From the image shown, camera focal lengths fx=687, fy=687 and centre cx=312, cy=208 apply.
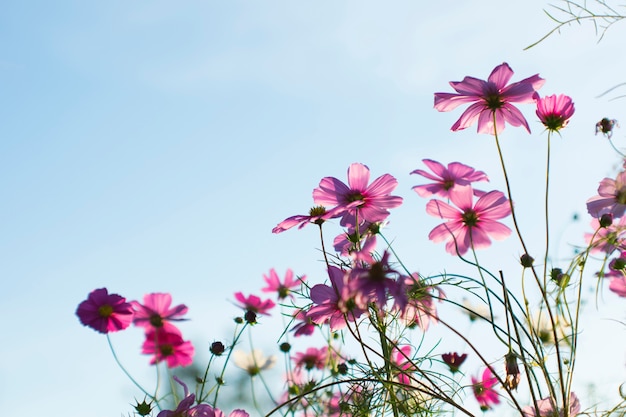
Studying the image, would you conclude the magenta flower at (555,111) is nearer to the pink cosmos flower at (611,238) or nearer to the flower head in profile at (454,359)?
the pink cosmos flower at (611,238)

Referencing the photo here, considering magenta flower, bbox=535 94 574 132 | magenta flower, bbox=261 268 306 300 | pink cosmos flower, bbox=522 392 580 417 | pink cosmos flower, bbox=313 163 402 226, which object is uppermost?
magenta flower, bbox=261 268 306 300

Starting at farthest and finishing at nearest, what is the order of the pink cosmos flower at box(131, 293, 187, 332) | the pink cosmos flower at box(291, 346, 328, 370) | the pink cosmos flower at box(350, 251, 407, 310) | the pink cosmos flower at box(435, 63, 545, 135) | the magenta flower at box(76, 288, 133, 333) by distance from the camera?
1. the pink cosmos flower at box(291, 346, 328, 370)
2. the pink cosmos flower at box(131, 293, 187, 332)
3. the magenta flower at box(76, 288, 133, 333)
4. the pink cosmos flower at box(435, 63, 545, 135)
5. the pink cosmos flower at box(350, 251, 407, 310)

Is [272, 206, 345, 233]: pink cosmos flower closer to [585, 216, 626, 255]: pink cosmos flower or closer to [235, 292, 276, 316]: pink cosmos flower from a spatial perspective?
[585, 216, 626, 255]: pink cosmos flower

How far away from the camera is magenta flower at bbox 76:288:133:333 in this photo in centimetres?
136

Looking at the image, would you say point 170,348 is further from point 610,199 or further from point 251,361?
A: point 610,199

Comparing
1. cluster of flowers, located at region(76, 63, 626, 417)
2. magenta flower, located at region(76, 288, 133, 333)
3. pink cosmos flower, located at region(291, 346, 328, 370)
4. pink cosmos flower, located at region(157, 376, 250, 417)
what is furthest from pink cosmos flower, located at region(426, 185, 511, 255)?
pink cosmos flower, located at region(291, 346, 328, 370)

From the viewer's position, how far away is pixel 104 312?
1392 mm

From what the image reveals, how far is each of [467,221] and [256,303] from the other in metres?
0.87

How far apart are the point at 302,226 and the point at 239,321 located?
57 cm

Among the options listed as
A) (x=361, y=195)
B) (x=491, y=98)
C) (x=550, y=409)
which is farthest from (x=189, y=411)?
(x=491, y=98)

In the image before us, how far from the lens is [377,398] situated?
3.66 ft

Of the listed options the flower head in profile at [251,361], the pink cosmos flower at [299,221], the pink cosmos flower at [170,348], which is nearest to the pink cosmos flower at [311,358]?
the flower head in profile at [251,361]

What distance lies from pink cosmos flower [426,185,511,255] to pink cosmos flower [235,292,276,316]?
82 cm

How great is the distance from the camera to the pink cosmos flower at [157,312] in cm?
167
